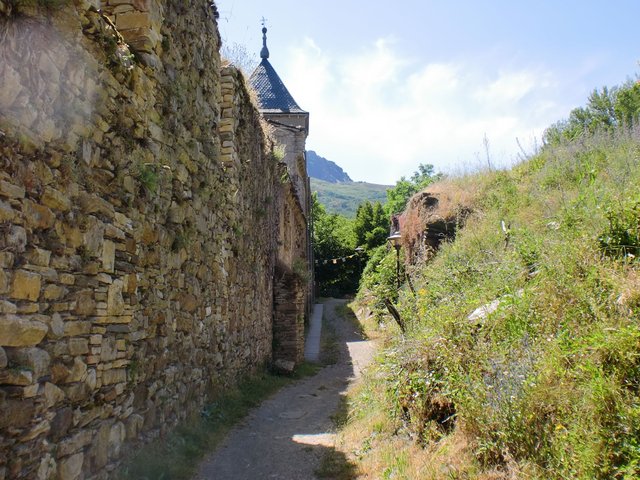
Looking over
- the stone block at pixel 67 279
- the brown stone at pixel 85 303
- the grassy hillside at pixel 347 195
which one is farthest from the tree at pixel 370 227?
the grassy hillside at pixel 347 195

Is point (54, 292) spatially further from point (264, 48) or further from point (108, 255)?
point (264, 48)

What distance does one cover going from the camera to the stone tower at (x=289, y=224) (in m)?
12.7

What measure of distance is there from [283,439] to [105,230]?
3643 mm

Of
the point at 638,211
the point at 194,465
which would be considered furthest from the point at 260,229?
the point at 638,211

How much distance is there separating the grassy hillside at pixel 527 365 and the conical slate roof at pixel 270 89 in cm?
1753

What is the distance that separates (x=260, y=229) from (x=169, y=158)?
5242 millimetres

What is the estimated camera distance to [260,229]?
10.6 meters

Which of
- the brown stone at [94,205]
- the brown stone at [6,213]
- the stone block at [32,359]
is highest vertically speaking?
the brown stone at [94,205]

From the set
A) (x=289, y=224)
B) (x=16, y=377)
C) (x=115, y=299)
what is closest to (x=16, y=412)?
(x=16, y=377)

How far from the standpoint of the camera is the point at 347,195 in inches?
6097

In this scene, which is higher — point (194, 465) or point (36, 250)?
point (36, 250)

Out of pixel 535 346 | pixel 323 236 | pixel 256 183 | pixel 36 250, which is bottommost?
pixel 535 346

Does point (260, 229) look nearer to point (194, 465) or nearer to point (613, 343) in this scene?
point (194, 465)

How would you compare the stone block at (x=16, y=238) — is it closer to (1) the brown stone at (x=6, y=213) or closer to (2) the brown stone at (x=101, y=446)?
(1) the brown stone at (x=6, y=213)
